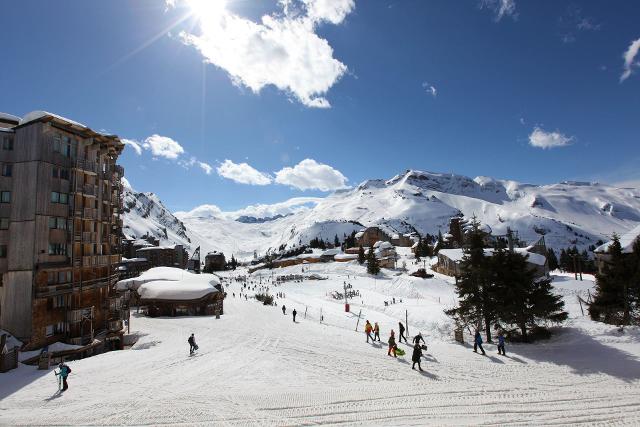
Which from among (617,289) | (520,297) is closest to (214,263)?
(520,297)

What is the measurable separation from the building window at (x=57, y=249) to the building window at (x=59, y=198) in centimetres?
321

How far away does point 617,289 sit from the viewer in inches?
1019

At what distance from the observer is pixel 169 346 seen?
25.1m

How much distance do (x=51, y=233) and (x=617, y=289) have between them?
136 feet

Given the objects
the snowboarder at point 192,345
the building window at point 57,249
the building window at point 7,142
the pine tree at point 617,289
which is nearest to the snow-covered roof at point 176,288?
the building window at point 57,249

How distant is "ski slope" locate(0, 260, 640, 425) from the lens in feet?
42.7

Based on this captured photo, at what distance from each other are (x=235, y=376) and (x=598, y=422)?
14665 millimetres

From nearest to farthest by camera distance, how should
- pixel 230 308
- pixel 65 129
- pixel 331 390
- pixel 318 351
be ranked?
pixel 331 390, pixel 318 351, pixel 65 129, pixel 230 308

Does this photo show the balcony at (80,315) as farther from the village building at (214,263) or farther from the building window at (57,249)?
the village building at (214,263)

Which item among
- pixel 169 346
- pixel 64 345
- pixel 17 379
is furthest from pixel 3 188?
pixel 169 346

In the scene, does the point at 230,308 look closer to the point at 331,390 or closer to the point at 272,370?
the point at 272,370

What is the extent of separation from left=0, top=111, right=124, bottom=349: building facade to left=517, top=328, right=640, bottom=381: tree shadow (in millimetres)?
31531

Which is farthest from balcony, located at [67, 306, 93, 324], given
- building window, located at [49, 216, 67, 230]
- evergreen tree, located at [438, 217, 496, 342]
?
evergreen tree, located at [438, 217, 496, 342]

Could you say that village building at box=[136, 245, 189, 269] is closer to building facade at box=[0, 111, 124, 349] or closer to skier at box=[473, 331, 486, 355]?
building facade at box=[0, 111, 124, 349]
